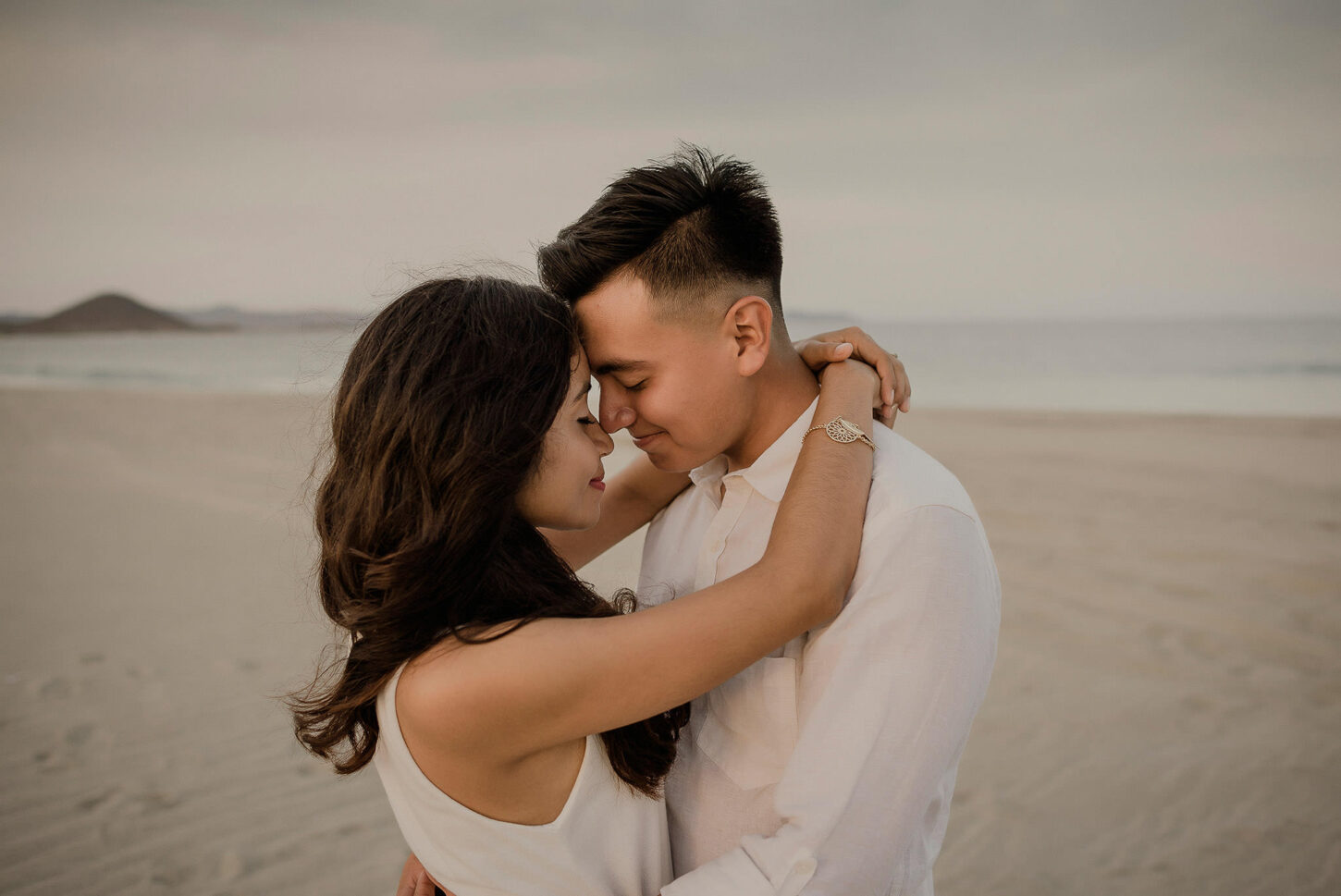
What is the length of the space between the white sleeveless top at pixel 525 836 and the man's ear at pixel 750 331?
101cm

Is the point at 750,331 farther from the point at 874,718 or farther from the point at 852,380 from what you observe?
the point at 874,718

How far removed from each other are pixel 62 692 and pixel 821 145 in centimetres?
2682

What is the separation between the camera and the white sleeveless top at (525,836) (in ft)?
5.67

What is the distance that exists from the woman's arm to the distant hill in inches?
1993

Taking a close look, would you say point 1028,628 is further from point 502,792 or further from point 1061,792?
point 502,792

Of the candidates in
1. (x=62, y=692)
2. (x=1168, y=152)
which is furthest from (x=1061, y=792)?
(x=1168, y=152)

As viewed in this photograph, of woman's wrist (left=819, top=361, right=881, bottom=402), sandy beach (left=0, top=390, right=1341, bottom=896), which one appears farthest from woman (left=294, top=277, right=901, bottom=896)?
sandy beach (left=0, top=390, right=1341, bottom=896)

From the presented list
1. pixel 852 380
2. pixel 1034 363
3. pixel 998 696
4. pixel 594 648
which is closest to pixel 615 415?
pixel 852 380

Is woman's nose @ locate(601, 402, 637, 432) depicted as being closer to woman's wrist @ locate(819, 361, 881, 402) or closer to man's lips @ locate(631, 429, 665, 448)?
man's lips @ locate(631, 429, 665, 448)

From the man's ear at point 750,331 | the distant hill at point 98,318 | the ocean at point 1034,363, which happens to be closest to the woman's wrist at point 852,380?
the man's ear at point 750,331

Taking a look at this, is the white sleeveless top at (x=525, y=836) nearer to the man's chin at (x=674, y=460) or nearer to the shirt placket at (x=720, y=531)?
the shirt placket at (x=720, y=531)

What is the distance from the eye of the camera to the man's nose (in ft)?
7.55

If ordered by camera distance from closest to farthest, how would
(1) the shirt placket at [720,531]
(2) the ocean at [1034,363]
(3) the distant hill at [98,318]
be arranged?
(1) the shirt placket at [720,531]
(2) the ocean at [1034,363]
(3) the distant hill at [98,318]

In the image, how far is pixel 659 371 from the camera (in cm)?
Answer: 225
